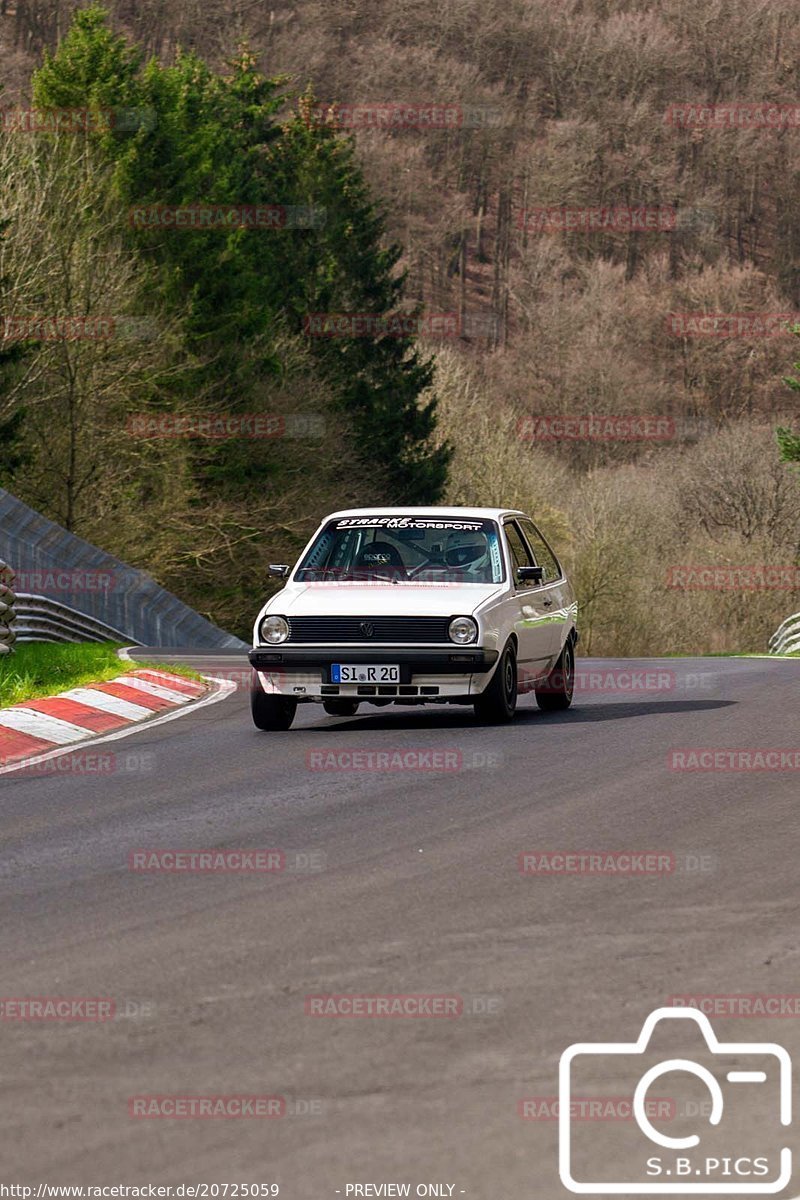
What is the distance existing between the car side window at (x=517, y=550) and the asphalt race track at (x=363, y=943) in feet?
8.93

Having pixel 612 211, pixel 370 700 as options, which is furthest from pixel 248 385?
pixel 612 211

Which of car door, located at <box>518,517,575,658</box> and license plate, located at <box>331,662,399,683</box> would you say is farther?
car door, located at <box>518,517,575,658</box>

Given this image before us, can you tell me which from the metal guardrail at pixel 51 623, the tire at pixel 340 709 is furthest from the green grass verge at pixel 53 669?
the tire at pixel 340 709

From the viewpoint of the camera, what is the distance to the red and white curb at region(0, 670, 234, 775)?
1349 centimetres

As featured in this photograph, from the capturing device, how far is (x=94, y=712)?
1541cm

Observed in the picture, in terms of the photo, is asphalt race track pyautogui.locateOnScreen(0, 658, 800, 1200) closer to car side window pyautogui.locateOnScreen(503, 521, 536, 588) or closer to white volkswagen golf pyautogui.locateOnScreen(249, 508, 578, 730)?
white volkswagen golf pyautogui.locateOnScreen(249, 508, 578, 730)

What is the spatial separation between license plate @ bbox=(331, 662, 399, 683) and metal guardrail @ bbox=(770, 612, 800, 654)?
75.8 feet

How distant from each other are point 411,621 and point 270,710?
1321 mm

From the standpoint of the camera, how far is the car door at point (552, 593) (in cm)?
1620

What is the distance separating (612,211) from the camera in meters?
151

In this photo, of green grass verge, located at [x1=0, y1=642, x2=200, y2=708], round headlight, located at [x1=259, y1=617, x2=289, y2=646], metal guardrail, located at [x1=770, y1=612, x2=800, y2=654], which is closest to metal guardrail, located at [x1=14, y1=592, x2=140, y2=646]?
green grass verge, located at [x1=0, y1=642, x2=200, y2=708]

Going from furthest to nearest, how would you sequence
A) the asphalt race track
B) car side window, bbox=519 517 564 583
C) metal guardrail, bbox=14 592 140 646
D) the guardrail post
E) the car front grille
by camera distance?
1. metal guardrail, bbox=14 592 140 646
2. the guardrail post
3. car side window, bbox=519 517 564 583
4. the car front grille
5. the asphalt race track

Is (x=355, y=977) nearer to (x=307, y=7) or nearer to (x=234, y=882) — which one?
(x=234, y=882)

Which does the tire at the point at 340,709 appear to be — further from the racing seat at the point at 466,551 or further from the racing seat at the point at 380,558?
the racing seat at the point at 466,551
